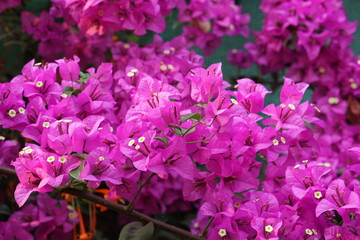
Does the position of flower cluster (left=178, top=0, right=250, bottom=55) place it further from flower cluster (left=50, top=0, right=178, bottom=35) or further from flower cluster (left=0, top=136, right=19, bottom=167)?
flower cluster (left=0, top=136, right=19, bottom=167)

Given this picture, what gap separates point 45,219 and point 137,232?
350 millimetres

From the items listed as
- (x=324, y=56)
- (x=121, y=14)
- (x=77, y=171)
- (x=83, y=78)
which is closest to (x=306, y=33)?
(x=324, y=56)

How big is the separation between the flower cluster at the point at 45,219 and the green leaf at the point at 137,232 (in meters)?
0.31

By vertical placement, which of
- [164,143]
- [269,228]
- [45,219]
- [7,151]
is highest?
[164,143]

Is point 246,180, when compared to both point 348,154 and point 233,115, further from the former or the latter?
point 348,154

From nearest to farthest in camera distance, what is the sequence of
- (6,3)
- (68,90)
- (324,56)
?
1. (68,90)
2. (6,3)
3. (324,56)

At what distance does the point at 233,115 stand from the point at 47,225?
58 centimetres

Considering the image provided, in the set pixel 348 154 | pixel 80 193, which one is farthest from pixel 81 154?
pixel 348 154

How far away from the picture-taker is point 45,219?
1.19 metres

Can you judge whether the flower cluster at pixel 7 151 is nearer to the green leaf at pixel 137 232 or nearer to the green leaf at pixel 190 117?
the green leaf at pixel 137 232

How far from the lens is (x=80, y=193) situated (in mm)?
931

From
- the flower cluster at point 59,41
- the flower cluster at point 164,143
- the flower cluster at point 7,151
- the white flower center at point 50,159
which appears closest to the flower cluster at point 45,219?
the flower cluster at point 164,143

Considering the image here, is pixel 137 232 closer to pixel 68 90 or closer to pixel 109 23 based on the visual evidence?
pixel 68 90

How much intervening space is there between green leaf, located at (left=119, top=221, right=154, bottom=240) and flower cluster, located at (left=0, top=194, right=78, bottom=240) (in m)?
0.31
